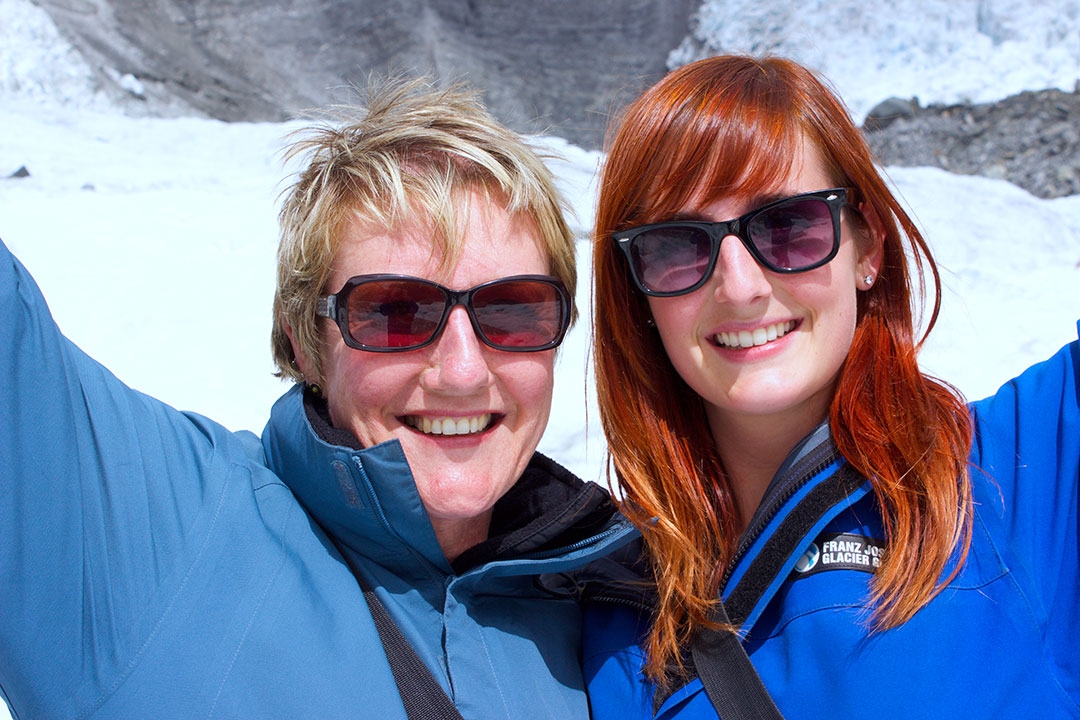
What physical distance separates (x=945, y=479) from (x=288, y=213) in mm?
1252

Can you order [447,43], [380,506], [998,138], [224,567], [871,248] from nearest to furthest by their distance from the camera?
[224,567]
[380,506]
[871,248]
[998,138]
[447,43]

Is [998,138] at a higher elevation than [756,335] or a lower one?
higher

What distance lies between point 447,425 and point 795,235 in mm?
704

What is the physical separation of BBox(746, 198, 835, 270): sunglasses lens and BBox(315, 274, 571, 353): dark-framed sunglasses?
16.3 inches

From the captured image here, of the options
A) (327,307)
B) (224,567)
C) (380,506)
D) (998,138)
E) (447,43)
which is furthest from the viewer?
(447,43)

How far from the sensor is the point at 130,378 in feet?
15.1

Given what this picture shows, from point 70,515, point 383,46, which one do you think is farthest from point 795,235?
point 383,46

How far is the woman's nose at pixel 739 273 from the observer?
5.08ft

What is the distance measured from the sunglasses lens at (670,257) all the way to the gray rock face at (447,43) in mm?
14631

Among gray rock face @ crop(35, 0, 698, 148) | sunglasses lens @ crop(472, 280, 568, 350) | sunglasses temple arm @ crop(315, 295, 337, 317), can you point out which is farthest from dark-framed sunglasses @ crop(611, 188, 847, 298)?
gray rock face @ crop(35, 0, 698, 148)

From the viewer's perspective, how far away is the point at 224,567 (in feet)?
4.29

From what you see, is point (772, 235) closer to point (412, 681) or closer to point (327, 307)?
point (327, 307)

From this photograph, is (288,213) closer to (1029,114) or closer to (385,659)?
(385,659)

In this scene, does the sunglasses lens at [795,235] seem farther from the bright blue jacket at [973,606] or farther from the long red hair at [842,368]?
the bright blue jacket at [973,606]
